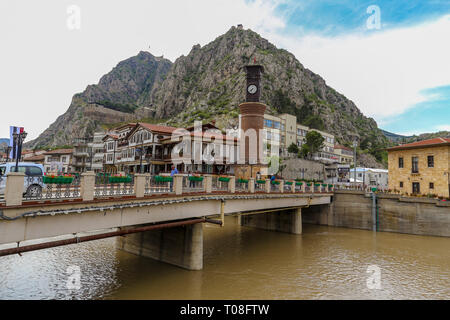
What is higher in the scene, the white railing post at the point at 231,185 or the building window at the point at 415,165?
the building window at the point at 415,165

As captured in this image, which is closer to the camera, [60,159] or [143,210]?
[143,210]

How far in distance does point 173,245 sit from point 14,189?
10760 millimetres

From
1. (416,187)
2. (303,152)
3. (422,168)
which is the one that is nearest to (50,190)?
(422,168)

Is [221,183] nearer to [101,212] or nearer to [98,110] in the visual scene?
[101,212]

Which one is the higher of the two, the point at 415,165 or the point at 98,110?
the point at 98,110

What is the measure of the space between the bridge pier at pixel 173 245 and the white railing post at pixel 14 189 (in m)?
9.58

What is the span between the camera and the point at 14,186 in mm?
8711

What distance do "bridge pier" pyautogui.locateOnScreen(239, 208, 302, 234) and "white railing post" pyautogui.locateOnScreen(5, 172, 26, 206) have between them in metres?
27.4

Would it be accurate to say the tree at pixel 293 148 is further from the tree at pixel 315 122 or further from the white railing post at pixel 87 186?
the white railing post at pixel 87 186

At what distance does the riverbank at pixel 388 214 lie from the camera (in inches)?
1188

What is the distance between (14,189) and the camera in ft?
28.7

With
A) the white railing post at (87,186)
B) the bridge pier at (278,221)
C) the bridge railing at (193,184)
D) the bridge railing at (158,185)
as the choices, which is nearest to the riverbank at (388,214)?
the bridge pier at (278,221)

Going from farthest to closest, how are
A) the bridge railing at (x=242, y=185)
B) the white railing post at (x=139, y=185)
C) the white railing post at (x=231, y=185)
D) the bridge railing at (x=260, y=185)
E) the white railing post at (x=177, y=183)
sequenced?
the bridge railing at (x=260, y=185) → the bridge railing at (x=242, y=185) → the white railing post at (x=231, y=185) → the white railing post at (x=177, y=183) → the white railing post at (x=139, y=185)
